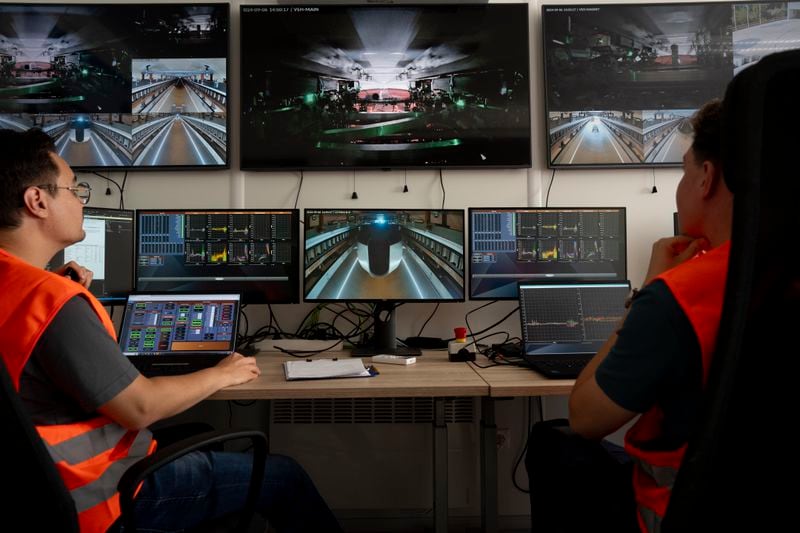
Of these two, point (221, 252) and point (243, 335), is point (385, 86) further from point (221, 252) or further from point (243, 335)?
point (243, 335)

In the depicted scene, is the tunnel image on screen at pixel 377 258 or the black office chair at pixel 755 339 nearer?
the black office chair at pixel 755 339

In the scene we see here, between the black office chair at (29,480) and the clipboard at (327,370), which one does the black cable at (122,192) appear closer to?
the clipboard at (327,370)

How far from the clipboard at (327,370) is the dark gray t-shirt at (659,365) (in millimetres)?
890

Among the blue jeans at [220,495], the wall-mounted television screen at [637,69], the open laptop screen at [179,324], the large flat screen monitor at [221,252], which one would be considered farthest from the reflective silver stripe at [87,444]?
the wall-mounted television screen at [637,69]

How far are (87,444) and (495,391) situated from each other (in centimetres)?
105

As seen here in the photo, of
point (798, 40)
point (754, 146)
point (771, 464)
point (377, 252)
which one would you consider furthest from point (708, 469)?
point (798, 40)

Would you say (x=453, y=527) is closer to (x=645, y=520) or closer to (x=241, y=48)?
(x=645, y=520)

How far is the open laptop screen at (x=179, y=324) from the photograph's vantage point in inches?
71.6

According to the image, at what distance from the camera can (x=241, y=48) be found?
2.38 metres

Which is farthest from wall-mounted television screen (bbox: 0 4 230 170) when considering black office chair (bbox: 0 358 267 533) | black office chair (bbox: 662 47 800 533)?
black office chair (bbox: 662 47 800 533)

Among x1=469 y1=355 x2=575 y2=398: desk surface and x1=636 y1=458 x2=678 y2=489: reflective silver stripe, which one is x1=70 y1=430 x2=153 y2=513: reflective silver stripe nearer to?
x1=469 y1=355 x2=575 y2=398: desk surface

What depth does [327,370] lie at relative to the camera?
1663 mm

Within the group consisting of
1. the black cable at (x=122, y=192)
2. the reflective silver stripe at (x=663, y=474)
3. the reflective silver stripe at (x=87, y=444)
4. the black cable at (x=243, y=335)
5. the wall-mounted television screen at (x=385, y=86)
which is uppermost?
the wall-mounted television screen at (x=385, y=86)

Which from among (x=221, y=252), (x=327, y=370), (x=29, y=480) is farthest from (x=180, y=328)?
(x=29, y=480)
